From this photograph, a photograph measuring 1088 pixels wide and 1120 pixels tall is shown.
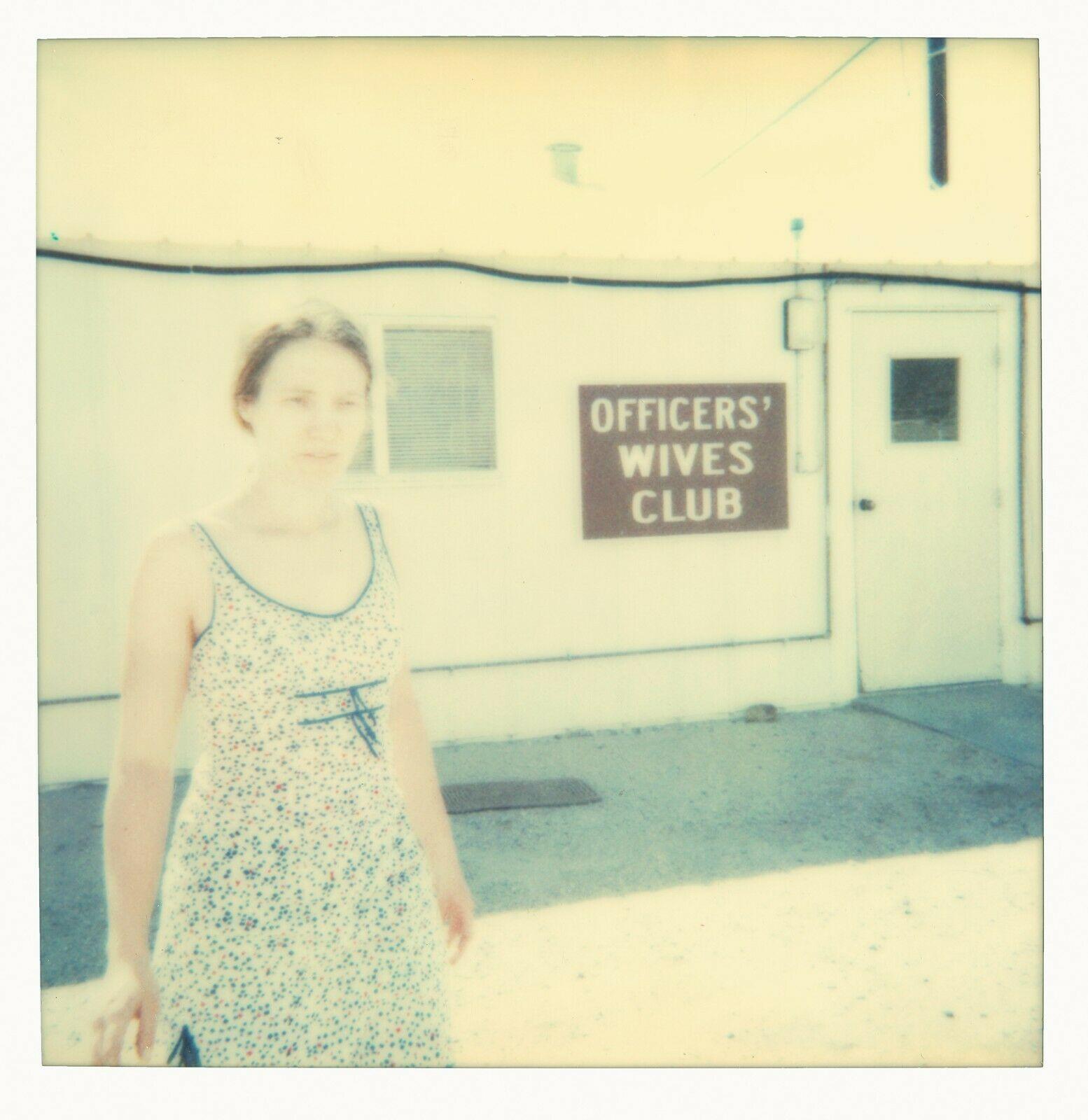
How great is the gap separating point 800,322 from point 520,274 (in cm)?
160

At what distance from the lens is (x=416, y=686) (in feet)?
14.1

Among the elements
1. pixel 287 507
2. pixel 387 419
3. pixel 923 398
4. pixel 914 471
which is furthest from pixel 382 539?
pixel 923 398

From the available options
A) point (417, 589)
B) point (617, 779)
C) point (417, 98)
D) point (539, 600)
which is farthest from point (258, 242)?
point (617, 779)

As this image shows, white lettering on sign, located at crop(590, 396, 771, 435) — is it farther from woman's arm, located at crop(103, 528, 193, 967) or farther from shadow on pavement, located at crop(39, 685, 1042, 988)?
woman's arm, located at crop(103, 528, 193, 967)

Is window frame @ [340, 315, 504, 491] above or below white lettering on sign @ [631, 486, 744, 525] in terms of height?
above

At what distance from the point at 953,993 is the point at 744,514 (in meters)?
2.19

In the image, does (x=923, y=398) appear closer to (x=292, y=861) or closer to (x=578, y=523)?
(x=578, y=523)

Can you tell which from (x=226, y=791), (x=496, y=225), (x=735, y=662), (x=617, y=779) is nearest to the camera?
(x=226, y=791)

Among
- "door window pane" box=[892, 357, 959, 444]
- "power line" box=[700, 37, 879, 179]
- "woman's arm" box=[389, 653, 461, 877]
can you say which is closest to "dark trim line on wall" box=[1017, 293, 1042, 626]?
"door window pane" box=[892, 357, 959, 444]

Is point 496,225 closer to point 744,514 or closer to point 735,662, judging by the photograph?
point 744,514

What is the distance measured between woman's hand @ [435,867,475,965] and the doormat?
4.67ft

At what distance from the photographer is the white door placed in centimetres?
459

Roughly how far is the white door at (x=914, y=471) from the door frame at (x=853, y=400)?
39 millimetres

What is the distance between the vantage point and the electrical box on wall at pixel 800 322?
15.4 feet
